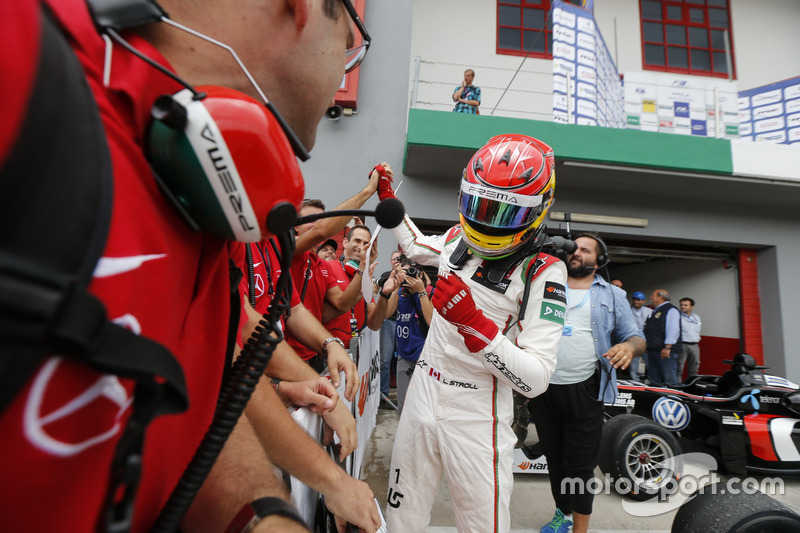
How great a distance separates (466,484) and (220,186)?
184 centimetres

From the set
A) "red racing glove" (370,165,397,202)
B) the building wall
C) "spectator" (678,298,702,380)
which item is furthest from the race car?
the building wall

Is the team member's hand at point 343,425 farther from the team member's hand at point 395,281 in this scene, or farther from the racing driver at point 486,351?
the team member's hand at point 395,281

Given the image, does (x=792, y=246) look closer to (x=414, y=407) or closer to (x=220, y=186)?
(x=414, y=407)

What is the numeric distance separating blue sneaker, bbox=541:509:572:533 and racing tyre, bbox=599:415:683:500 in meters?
0.85

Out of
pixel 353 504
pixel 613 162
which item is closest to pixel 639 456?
pixel 353 504

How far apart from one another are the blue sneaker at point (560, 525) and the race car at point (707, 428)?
86 cm

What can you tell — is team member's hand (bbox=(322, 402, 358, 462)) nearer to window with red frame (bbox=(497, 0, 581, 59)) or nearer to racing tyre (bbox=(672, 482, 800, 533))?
racing tyre (bbox=(672, 482, 800, 533))

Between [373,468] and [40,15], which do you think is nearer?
[40,15]

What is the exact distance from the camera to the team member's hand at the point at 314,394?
1473mm

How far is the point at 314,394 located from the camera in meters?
1.48

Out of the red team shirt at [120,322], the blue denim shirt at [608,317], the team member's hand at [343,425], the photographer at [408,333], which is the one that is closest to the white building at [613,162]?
the blue denim shirt at [608,317]

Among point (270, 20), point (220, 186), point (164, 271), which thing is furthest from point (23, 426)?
point (270, 20)

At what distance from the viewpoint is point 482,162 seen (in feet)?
6.93

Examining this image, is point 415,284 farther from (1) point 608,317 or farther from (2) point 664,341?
(2) point 664,341
